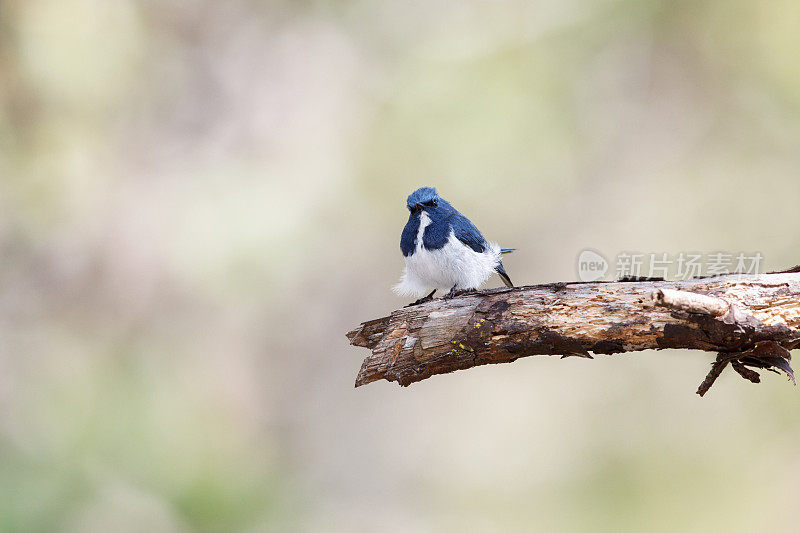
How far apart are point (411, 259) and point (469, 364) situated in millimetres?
976

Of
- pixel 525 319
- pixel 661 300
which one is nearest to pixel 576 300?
pixel 525 319

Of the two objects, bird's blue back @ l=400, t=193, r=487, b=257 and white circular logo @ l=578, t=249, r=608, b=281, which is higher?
bird's blue back @ l=400, t=193, r=487, b=257

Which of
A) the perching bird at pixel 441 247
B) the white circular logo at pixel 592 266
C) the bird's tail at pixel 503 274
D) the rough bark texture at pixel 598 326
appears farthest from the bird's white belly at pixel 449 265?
the white circular logo at pixel 592 266

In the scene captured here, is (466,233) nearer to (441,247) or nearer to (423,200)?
(441,247)

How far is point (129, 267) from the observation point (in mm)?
7277

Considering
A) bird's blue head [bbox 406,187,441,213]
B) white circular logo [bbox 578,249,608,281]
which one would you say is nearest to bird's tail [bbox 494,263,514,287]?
bird's blue head [bbox 406,187,441,213]

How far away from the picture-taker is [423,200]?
14.8 feet

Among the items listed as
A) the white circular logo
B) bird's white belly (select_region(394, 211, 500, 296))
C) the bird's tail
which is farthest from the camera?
the bird's tail

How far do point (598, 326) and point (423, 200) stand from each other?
1.36 metres

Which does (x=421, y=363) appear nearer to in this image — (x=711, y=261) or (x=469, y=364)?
(x=469, y=364)

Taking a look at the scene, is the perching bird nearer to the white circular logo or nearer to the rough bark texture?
the rough bark texture

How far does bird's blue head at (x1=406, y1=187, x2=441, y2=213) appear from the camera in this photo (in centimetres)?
452

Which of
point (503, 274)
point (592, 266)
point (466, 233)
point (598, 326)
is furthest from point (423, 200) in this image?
point (598, 326)

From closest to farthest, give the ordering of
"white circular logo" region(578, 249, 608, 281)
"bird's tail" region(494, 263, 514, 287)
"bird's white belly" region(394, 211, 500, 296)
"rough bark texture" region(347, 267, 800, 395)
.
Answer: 1. "rough bark texture" region(347, 267, 800, 395)
2. "white circular logo" region(578, 249, 608, 281)
3. "bird's white belly" region(394, 211, 500, 296)
4. "bird's tail" region(494, 263, 514, 287)
